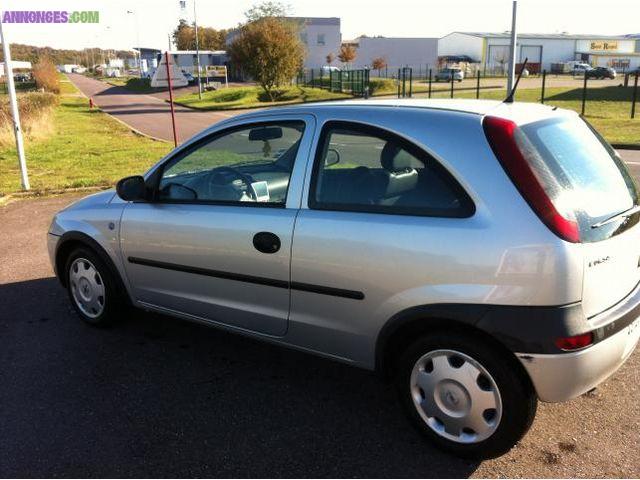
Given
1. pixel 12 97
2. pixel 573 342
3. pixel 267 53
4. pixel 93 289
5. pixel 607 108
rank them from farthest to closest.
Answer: pixel 267 53 → pixel 607 108 → pixel 12 97 → pixel 93 289 → pixel 573 342

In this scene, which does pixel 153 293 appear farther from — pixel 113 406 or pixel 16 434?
pixel 16 434

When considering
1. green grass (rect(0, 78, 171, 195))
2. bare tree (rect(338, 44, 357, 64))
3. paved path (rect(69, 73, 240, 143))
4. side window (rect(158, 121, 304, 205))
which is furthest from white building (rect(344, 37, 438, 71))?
side window (rect(158, 121, 304, 205))

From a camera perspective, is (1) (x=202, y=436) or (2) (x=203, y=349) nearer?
(1) (x=202, y=436)

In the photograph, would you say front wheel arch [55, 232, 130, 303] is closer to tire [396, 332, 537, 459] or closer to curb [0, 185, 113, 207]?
tire [396, 332, 537, 459]

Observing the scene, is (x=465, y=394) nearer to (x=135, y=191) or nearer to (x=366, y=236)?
(x=366, y=236)

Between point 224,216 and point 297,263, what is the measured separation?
62 cm

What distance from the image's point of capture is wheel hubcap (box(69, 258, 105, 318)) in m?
4.45

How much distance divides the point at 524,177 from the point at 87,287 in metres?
3.32

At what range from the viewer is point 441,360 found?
2.81 metres

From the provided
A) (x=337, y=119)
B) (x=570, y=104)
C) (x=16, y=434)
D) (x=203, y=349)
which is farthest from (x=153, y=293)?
(x=570, y=104)

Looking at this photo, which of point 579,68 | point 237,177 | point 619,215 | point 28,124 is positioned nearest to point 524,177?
point 619,215

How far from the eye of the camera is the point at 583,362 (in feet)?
8.37

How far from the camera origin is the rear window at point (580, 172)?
2590 millimetres

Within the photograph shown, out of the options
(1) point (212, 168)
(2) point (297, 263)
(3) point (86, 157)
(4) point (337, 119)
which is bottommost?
(3) point (86, 157)
